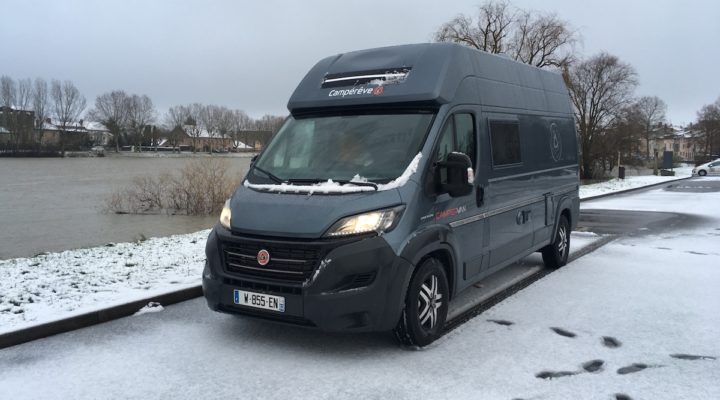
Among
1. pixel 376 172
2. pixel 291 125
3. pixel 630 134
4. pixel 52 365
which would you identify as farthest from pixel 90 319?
pixel 630 134

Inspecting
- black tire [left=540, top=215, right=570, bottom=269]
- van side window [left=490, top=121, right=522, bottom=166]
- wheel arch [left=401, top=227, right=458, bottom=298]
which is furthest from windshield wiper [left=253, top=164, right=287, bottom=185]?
black tire [left=540, top=215, right=570, bottom=269]

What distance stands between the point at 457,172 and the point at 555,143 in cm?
369

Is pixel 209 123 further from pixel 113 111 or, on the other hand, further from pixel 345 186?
pixel 345 186

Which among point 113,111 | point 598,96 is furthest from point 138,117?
point 598,96

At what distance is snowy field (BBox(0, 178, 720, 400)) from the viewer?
13.3 feet

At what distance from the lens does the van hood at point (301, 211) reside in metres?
4.38

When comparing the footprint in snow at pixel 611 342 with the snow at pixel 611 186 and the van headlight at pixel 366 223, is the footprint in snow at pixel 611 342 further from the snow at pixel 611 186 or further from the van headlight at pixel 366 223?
the snow at pixel 611 186

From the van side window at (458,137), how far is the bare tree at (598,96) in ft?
143

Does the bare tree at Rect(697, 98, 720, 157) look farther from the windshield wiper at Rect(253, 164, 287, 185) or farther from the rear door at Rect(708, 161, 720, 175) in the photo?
the windshield wiper at Rect(253, 164, 287, 185)

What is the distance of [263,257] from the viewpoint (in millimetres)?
4520

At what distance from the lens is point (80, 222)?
20156mm

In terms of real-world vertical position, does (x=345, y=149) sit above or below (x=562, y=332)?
above

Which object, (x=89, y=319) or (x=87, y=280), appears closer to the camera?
(x=89, y=319)

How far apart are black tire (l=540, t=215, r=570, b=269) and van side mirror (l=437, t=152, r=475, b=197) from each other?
149 inches
